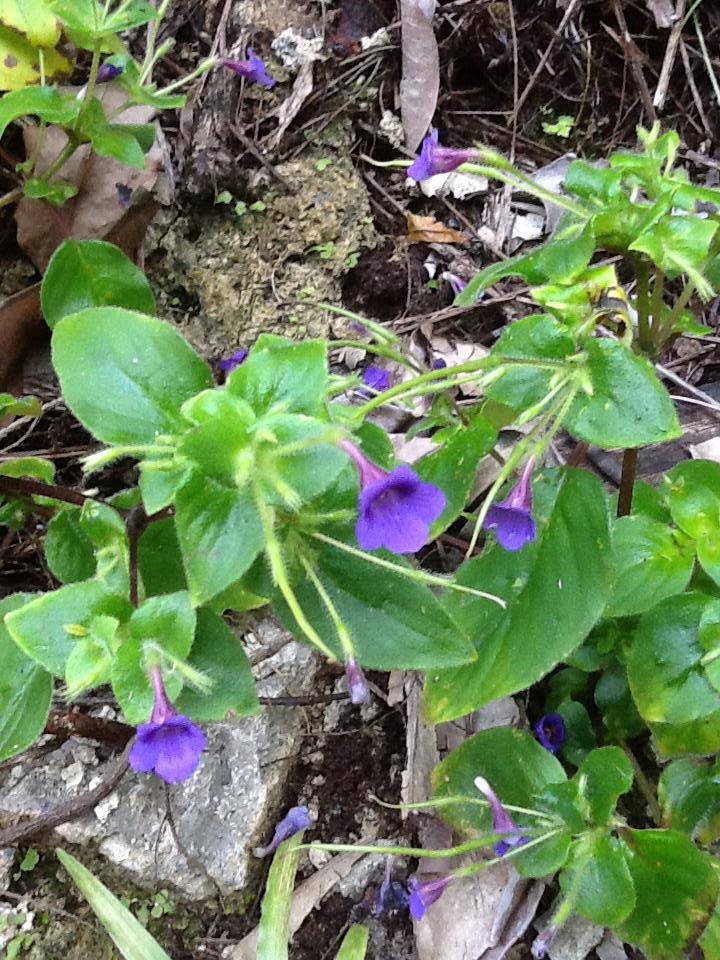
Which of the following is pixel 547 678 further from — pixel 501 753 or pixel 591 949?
pixel 591 949

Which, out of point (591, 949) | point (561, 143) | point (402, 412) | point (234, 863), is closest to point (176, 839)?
point (234, 863)

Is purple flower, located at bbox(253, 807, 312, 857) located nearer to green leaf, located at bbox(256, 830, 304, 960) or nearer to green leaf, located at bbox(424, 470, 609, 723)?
green leaf, located at bbox(256, 830, 304, 960)

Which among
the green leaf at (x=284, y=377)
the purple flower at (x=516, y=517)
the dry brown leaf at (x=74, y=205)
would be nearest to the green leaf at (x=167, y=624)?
the green leaf at (x=284, y=377)

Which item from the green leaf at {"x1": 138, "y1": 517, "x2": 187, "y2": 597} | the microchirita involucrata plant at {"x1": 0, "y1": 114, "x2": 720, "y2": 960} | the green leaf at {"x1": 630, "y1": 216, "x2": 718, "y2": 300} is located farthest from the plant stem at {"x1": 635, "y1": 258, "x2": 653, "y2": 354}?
the green leaf at {"x1": 138, "y1": 517, "x2": 187, "y2": 597}

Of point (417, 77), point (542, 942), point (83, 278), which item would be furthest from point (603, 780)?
point (417, 77)

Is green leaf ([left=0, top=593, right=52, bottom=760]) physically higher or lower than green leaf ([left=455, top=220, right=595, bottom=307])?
lower

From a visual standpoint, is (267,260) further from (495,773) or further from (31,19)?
(495,773)
